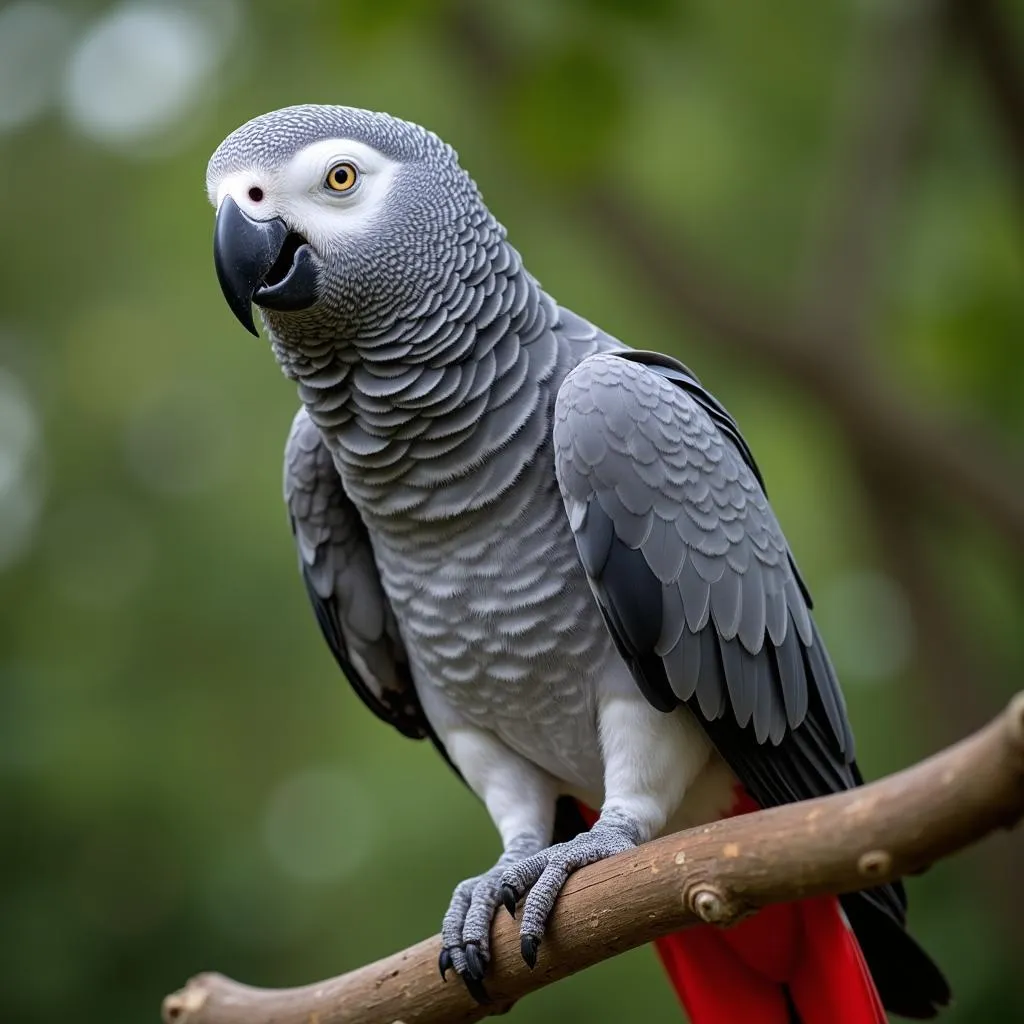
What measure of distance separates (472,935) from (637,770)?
366 mm

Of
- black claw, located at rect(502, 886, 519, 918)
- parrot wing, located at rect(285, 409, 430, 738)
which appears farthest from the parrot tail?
parrot wing, located at rect(285, 409, 430, 738)

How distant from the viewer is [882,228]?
392cm

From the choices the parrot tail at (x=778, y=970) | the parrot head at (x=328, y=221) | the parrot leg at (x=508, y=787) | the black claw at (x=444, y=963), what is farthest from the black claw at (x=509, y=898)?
the parrot head at (x=328, y=221)

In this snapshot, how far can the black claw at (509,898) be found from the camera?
1876 mm

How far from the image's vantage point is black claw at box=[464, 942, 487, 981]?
184 cm

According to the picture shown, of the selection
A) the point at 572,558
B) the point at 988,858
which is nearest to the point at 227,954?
the point at 988,858

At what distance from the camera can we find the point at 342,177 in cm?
193

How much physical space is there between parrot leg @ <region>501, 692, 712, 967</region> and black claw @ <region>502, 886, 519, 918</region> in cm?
3

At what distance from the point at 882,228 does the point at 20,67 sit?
9.24 feet

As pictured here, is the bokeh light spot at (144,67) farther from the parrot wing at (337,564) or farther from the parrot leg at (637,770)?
the parrot leg at (637,770)

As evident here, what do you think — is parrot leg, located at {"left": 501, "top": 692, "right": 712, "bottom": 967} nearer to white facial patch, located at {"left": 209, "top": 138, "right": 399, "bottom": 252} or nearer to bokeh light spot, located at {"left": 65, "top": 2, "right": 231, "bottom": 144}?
white facial patch, located at {"left": 209, "top": 138, "right": 399, "bottom": 252}

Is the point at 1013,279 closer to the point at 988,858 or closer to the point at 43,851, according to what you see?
the point at 988,858

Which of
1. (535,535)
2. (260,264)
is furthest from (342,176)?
→ (535,535)

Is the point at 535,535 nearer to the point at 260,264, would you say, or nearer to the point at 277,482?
the point at 260,264
